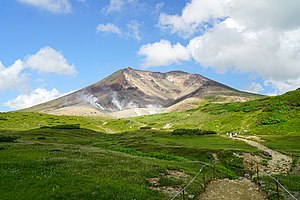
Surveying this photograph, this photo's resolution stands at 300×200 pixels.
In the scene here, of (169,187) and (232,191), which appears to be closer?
(169,187)

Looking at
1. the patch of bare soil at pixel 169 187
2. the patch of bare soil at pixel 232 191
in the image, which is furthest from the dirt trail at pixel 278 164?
the patch of bare soil at pixel 169 187

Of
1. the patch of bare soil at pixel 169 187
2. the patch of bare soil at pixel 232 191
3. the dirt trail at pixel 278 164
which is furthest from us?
Answer: the dirt trail at pixel 278 164

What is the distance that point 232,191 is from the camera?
31.9 meters

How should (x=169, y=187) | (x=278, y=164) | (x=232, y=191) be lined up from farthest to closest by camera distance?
1. (x=278, y=164)
2. (x=232, y=191)
3. (x=169, y=187)

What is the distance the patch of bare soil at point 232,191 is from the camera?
29.5 m

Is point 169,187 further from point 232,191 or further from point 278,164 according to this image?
point 278,164

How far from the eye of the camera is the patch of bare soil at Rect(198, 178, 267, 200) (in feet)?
96.9

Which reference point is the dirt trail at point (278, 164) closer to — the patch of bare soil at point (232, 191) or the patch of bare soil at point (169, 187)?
the patch of bare soil at point (232, 191)

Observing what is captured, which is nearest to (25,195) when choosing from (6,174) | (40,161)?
(6,174)

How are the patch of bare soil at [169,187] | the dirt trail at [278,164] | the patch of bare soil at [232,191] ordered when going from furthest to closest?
the dirt trail at [278,164] < the patch of bare soil at [232,191] < the patch of bare soil at [169,187]

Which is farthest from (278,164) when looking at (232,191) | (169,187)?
(169,187)

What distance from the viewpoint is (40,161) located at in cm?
3747

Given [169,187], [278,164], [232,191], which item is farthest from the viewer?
[278,164]

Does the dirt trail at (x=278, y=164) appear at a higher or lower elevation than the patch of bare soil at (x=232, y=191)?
lower
